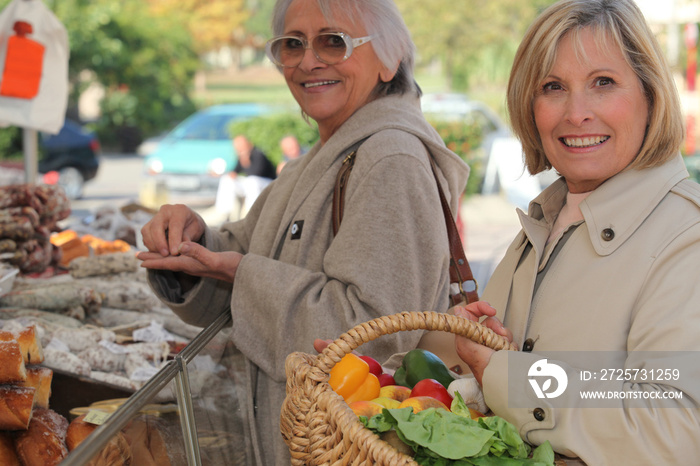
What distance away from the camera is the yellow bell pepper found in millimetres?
1578

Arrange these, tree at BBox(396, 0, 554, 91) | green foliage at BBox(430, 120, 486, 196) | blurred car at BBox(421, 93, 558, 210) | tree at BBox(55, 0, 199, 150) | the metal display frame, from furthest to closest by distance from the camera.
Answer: tree at BBox(396, 0, 554, 91) < tree at BBox(55, 0, 199, 150) < blurred car at BBox(421, 93, 558, 210) < green foliage at BBox(430, 120, 486, 196) < the metal display frame

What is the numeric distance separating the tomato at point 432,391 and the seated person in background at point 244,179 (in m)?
8.35

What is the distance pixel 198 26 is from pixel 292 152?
26.1 metres

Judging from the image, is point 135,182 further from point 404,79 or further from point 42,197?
point 404,79

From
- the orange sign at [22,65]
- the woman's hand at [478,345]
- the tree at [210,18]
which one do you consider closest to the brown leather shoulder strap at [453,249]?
the woman's hand at [478,345]

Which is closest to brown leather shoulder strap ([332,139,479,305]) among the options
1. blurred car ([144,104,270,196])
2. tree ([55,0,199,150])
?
blurred car ([144,104,270,196])

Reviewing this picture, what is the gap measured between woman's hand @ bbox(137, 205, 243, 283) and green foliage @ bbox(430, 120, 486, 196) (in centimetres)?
957

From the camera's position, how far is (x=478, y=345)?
152cm

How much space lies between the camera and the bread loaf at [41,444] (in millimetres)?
1819

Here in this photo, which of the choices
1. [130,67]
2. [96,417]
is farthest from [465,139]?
[130,67]

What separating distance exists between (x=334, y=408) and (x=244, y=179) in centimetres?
907

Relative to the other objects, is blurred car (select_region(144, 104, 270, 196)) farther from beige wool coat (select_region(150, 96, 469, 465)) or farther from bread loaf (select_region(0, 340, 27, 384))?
bread loaf (select_region(0, 340, 27, 384))

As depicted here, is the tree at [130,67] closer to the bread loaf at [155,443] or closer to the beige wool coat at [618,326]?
the bread loaf at [155,443]

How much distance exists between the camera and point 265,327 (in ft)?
6.97
